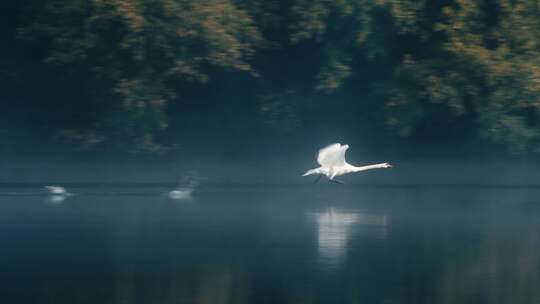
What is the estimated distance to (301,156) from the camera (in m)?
20.4

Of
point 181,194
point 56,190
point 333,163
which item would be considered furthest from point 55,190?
point 333,163

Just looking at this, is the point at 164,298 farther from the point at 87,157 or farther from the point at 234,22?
the point at 87,157

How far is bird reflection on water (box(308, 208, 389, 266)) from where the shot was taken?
40.1 feet

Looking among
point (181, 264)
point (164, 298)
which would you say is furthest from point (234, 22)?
point (164, 298)

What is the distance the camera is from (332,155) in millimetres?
16812

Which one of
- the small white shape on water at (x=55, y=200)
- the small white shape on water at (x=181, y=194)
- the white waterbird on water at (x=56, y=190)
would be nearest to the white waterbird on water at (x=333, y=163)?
the small white shape on water at (x=181, y=194)

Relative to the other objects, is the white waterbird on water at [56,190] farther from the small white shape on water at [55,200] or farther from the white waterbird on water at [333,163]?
the white waterbird on water at [333,163]

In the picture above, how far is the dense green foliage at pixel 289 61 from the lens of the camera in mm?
17172

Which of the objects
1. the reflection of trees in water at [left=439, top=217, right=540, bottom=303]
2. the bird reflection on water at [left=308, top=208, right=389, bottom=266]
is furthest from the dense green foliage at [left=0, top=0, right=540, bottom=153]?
the reflection of trees in water at [left=439, top=217, right=540, bottom=303]

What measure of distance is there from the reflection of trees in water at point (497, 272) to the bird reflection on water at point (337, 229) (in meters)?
1.29

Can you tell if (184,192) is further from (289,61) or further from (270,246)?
(270,246)

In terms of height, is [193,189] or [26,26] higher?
[26,26]

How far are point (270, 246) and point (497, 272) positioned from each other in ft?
9.34

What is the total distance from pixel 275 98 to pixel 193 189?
2.11 m
